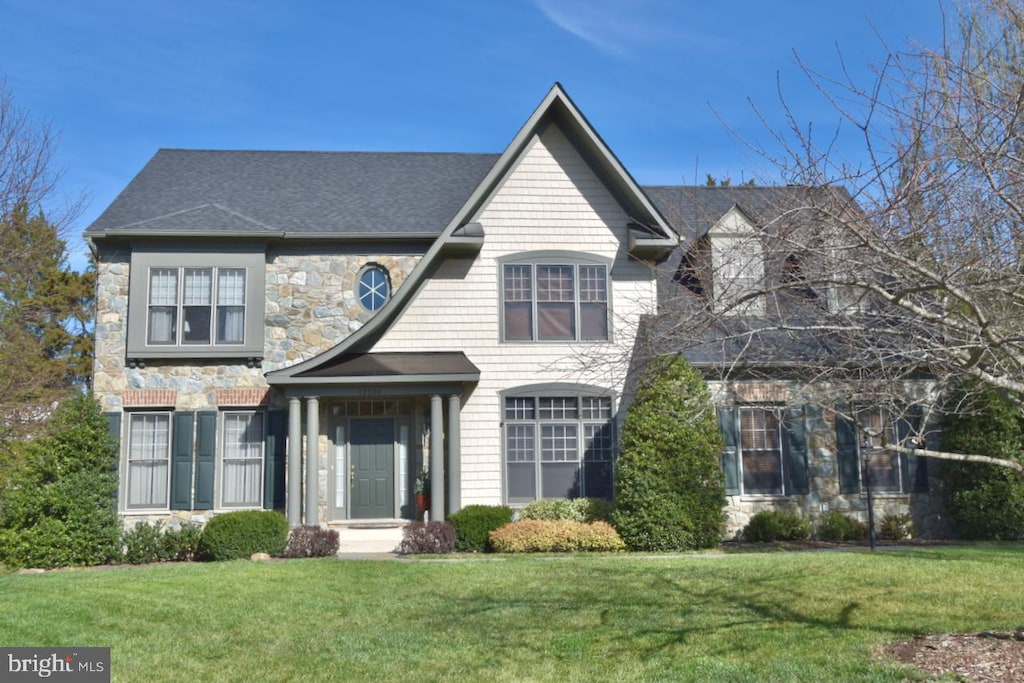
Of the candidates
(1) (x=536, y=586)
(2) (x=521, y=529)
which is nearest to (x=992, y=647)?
(1) (x=536, y=586)

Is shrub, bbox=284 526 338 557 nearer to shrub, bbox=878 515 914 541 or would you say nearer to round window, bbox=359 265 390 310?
round window, bbox=359 265 390 310

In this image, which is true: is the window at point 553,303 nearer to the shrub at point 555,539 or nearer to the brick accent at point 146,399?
the shrub at point 555,539

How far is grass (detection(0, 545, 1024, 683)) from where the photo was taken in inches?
307

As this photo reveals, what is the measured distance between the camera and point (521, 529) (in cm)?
1509

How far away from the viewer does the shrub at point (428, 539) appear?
1485 cm

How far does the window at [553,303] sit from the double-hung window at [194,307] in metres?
5.08

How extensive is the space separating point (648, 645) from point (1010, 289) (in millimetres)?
4250

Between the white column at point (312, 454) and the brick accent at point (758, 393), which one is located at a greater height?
the brick accent at point (758, 393)

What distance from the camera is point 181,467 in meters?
16.9

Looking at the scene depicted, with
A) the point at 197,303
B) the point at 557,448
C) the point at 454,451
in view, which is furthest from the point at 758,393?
the point at 197,303

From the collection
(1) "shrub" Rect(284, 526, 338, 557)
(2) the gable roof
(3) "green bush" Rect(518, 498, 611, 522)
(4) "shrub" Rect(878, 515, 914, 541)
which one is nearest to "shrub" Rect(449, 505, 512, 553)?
(3) "green bush" Rect(518, 498, 611, 522)

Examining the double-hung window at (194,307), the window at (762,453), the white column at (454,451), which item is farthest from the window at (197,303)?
the window at (762,453)

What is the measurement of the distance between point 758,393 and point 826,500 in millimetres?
2464

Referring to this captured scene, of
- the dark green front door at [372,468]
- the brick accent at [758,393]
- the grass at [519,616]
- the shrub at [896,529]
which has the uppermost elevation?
the brick accent at [758,393]
